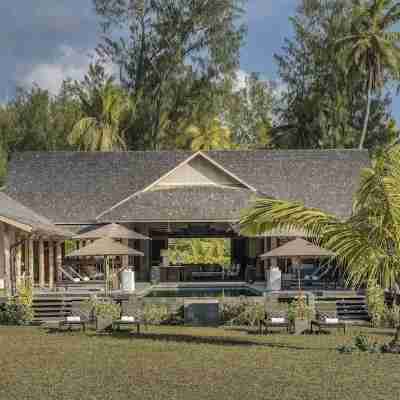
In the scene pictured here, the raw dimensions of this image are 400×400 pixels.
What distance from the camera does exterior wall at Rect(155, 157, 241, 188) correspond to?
33281mm

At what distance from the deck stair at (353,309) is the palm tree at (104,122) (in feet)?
88.1

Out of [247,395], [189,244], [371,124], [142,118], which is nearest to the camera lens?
[247,395]

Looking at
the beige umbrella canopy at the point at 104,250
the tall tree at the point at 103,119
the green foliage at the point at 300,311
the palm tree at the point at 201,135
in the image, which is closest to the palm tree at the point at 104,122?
the tall tree at the point at 103,119

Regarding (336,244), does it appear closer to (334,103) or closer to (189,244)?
(189,244)

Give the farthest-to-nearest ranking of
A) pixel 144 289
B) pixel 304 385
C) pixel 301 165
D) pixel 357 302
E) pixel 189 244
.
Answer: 1. pixel 189 244
2. pixel 301 165
3. pixel 144 289
4. pixel 357 302
5. pixel 304 385

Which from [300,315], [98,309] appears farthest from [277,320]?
[98,309]

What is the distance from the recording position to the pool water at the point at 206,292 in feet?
87.9

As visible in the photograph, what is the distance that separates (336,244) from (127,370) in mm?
4768

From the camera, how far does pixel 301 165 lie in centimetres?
3603

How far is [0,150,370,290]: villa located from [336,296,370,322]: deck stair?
15.6 feet

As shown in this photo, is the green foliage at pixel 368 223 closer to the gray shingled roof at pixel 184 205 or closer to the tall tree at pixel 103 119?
the gray shingled roof at pixel 184 205

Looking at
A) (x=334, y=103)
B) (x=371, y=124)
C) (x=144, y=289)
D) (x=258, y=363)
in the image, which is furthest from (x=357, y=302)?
(x=371, y=124)

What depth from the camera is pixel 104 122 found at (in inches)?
1898

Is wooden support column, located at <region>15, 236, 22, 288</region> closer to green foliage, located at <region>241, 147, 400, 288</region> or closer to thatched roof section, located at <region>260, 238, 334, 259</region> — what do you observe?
thatched roof section, located at <region>260, 238, 334, 259</region>
